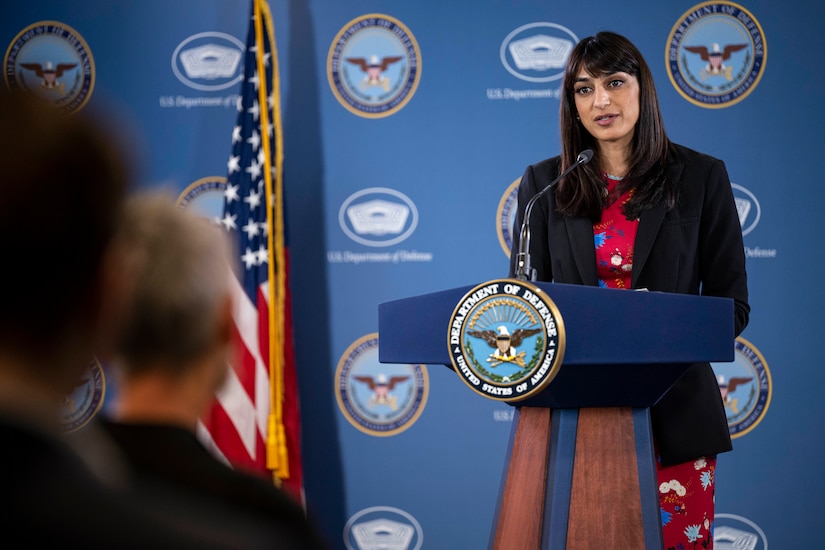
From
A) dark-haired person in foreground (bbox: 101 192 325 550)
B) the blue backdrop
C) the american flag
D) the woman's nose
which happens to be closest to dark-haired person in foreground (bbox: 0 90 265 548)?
dark-haired person in foreground (bbox: 101 192 325 550)

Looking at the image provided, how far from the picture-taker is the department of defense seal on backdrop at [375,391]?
375cm

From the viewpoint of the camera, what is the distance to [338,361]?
12.4 feet

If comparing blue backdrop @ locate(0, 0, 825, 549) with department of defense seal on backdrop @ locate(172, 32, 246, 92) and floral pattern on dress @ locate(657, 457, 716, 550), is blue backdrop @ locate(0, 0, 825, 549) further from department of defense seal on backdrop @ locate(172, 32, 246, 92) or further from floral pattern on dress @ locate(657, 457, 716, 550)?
floral pattern on dress @ locate(657, 457, 716, 550)

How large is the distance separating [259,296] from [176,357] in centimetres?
292

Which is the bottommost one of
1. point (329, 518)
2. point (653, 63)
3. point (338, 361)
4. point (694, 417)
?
point (329, 518)

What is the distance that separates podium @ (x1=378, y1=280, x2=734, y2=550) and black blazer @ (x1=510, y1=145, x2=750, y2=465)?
235 mm

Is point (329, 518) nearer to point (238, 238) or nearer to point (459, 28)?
point (238, 238)

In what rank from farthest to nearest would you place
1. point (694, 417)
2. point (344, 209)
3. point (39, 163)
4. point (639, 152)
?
point (344, 209) < point (639, 152) < point (694, 417) < point (39, 163)

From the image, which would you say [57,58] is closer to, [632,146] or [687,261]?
[632,146]

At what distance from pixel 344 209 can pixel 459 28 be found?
92cm

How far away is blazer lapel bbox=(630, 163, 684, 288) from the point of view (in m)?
1.96

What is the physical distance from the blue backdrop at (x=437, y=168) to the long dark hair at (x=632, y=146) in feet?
5.06

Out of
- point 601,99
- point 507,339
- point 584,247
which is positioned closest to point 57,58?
point 601,99

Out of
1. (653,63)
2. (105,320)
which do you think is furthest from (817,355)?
(105,320)
